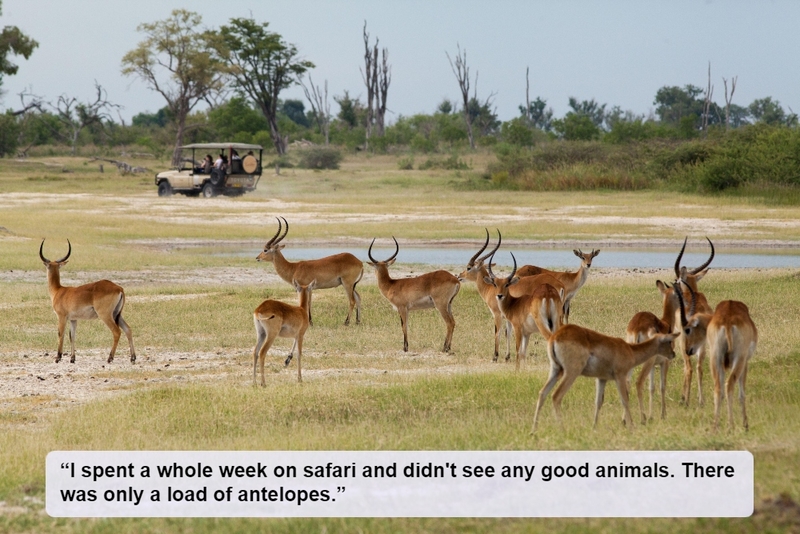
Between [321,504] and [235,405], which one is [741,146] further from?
[321,504]

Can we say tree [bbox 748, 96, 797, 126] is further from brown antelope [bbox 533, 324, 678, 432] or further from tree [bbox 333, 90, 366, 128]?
brown antelope [bbox 533, 324, 678, 432]

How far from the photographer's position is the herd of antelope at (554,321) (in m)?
6.72

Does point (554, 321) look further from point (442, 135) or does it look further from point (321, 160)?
point (442, 135)

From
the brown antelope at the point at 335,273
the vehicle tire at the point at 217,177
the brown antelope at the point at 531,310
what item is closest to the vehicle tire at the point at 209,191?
the vehicle tire at the point at 217,177

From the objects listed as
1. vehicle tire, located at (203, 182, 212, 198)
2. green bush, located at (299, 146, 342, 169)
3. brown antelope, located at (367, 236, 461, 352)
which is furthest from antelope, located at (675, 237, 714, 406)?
green bush, located at (299, 146, 342, 169)

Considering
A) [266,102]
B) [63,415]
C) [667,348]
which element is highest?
[266,102]

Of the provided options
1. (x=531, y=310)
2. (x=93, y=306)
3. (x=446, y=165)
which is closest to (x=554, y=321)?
(x=531, y=310)

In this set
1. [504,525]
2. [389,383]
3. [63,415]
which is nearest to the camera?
[504,525]

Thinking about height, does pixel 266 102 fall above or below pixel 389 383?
above

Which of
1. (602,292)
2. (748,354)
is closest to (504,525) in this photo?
(748,354)

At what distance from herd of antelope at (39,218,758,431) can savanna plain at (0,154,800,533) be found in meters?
0.31

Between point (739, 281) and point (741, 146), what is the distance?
24.0 m

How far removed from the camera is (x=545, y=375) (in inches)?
364

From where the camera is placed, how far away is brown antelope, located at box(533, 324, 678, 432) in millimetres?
6691
